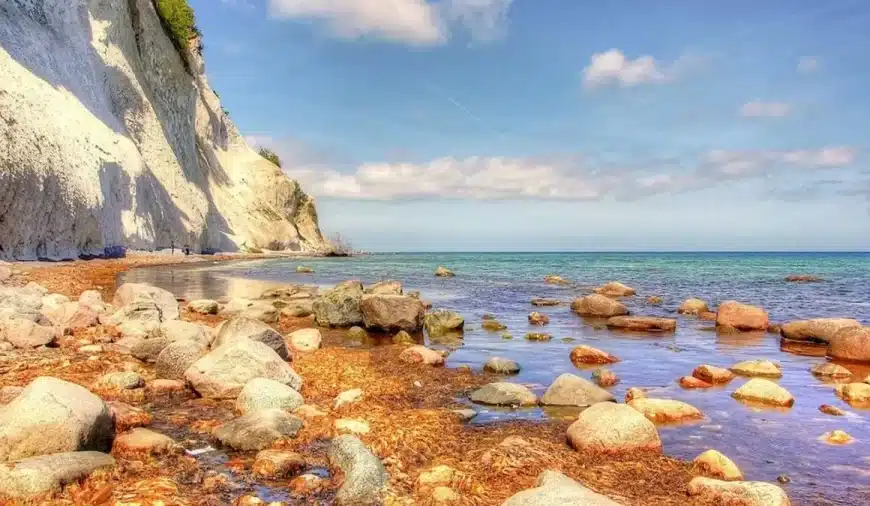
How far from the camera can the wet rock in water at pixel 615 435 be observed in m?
6.57

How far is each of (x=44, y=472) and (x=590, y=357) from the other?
32.9ft

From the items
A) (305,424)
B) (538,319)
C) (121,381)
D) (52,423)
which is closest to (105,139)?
(538,319)

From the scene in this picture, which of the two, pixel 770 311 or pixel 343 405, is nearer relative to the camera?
pixel 343 405

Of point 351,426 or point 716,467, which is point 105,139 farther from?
point 716,467

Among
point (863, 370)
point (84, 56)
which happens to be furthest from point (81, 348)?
point (84, 56)

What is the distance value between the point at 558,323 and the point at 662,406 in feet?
34.4

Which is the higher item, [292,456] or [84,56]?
[84,56]

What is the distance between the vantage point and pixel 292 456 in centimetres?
574

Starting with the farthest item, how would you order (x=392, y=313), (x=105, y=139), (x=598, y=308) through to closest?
1. (x=105, y=139)
2. (x=598, y=308)
3. (x=392, y=313)

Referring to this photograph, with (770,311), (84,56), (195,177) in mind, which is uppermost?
(84,56)

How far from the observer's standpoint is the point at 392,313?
16016 mm

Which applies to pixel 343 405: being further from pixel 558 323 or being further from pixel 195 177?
pixel 195 177

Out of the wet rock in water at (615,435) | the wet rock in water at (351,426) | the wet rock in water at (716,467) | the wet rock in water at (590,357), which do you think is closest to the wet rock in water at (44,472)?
the wet rock in water at (351,426)

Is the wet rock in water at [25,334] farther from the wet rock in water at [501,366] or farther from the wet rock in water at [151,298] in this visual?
the wet rock in water at [501,366]
